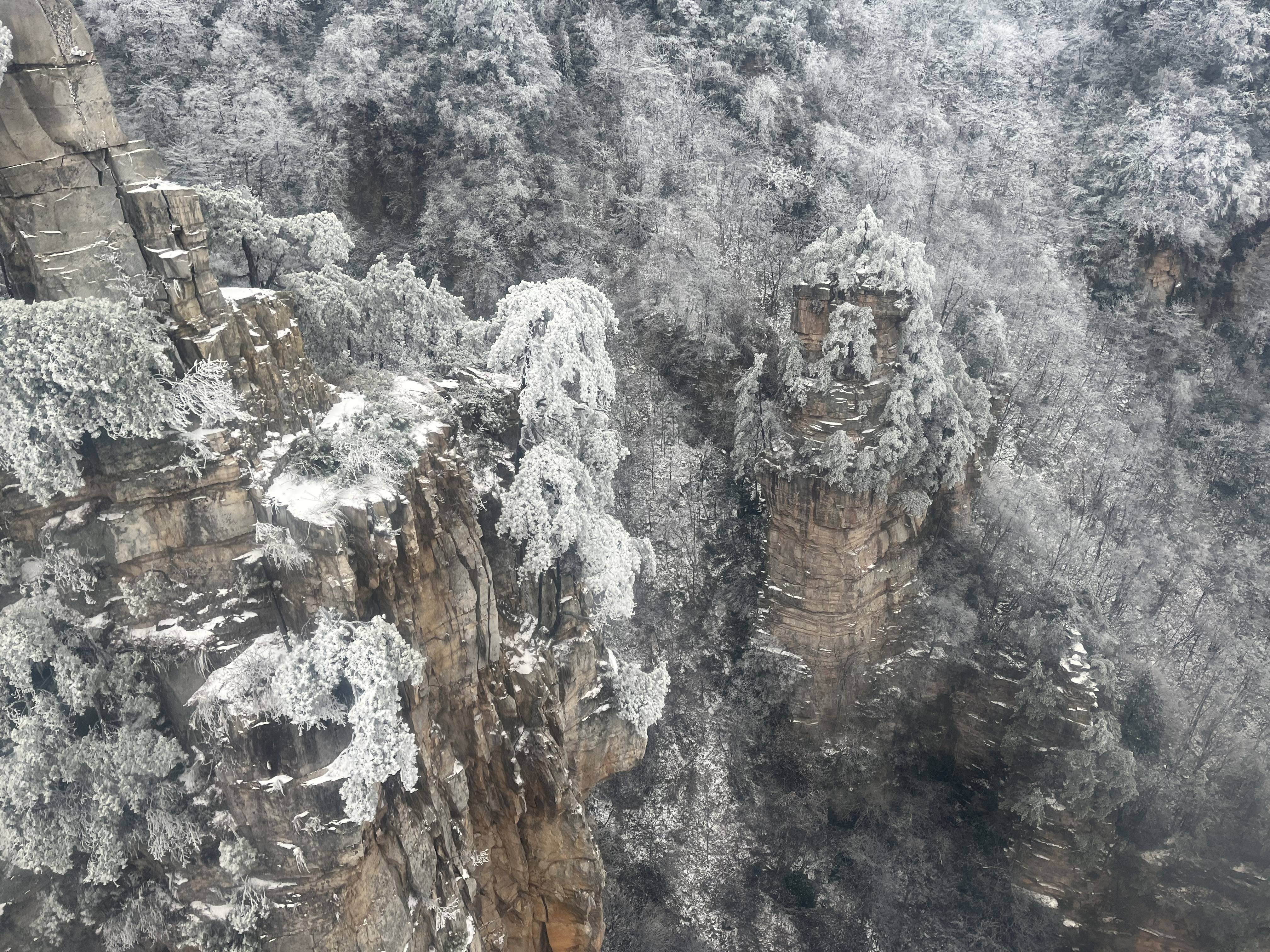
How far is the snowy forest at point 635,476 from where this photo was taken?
12242 mm

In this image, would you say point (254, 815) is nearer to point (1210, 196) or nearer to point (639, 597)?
point (639, 597)

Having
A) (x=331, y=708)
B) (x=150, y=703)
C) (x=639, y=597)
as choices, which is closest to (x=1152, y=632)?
(x=639, y=597)

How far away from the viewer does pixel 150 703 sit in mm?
12492

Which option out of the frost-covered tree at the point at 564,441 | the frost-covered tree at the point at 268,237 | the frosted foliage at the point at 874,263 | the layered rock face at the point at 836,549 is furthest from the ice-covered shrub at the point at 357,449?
the frosted foliage at the point at 874,263

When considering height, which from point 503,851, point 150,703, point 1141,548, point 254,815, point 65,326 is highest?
Result: point 65,326

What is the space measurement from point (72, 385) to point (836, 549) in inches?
821

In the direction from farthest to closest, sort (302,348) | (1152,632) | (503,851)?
(1152,632), (503,851), (302,348)

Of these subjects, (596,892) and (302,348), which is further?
(596,892)

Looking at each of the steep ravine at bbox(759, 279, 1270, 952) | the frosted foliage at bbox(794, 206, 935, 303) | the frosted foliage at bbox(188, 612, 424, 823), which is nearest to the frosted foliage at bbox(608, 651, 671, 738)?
the frosted foliage at bbox(188, 612, 424, 823)

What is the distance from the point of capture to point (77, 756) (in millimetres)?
12133

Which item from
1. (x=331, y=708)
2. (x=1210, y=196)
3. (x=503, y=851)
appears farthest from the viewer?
(x=1210, y=196)

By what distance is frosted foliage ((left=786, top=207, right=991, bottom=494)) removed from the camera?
77.4 feet

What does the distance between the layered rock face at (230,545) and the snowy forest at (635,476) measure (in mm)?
76

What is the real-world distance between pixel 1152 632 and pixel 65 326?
31641 mm
